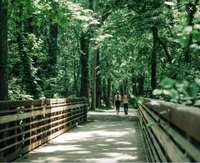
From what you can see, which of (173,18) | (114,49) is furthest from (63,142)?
(114,49)

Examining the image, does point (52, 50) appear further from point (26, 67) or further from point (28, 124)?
point (28, 124)

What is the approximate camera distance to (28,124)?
46.1ft

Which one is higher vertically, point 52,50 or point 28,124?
point 52,50

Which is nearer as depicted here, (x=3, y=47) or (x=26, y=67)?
(x=3, y=47)

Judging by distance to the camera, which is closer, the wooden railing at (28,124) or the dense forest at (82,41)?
the wooden railing at (28,124)

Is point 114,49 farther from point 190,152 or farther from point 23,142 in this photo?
point 190,152

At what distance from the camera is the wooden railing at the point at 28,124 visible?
11627 mm

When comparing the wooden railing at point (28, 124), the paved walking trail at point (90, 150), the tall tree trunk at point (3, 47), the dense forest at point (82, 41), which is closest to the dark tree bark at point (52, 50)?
the dense forest at point (82, 41)

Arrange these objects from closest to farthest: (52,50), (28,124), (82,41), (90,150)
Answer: (28,124), (90,150), (52,50), (82,41)

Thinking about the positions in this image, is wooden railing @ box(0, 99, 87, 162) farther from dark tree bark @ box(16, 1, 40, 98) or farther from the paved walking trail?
dark tree bark @ box(16, 1, 40, 98)

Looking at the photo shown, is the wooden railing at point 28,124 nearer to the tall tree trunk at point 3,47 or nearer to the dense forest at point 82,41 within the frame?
the tall tree trunk at point 3,47

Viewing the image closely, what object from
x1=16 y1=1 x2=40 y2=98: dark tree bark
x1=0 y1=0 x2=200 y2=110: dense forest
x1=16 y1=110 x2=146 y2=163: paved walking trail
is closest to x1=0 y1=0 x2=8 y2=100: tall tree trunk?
x1=0 y1=0 x2=200 y2=110: dense forest

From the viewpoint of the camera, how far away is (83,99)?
28.9 meters

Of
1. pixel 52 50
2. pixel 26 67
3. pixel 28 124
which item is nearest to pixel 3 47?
pixel 28 124
